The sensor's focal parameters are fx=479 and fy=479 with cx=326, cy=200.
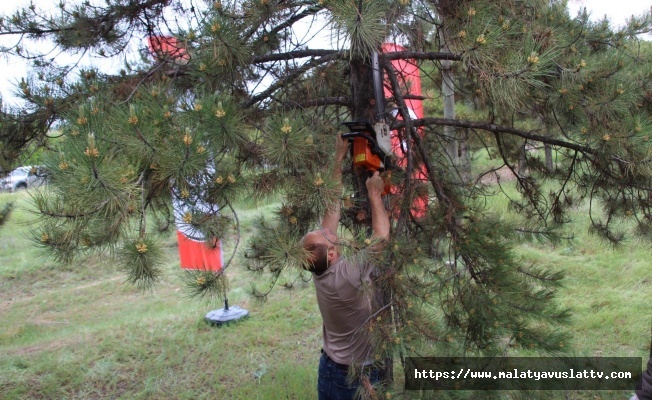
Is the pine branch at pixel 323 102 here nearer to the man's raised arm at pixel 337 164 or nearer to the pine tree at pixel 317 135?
the pine tree at pixel 317 135

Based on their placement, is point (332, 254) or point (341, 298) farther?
point (341, 298)

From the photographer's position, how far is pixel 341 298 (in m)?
2.40

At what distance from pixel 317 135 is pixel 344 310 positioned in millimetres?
915

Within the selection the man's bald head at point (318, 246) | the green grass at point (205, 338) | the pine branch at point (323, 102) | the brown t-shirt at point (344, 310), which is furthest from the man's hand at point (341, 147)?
the green grass at point (205, 338)

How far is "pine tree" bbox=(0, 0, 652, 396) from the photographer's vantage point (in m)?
1.57

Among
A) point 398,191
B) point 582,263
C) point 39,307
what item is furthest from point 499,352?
point 39,307

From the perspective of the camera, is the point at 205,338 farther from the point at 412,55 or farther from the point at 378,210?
the point at 412,55

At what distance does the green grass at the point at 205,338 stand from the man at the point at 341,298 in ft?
3.27

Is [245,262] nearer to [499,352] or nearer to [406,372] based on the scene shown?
[406,372]

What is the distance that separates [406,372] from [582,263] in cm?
557

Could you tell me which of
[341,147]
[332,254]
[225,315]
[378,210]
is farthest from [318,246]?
[225,315]

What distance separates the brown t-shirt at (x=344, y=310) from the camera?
2.31 meters

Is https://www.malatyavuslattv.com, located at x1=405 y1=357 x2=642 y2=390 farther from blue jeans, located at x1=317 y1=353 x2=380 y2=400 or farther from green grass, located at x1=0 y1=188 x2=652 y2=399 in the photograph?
blue jeans, located at x1=317 y1=353 x2=380 y2=400

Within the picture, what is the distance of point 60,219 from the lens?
1451mm
